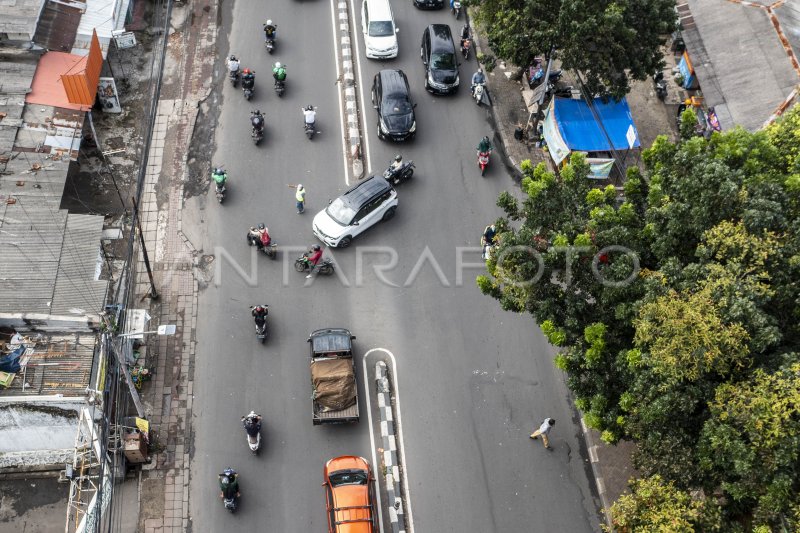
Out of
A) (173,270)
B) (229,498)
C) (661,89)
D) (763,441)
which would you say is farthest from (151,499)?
(661,89)

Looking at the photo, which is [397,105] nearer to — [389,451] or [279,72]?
[279,72]

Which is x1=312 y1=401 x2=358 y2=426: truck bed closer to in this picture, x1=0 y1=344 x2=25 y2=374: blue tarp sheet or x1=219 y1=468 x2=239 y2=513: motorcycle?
x1=219 y1=468 x2=239 y2=513: motorcycle

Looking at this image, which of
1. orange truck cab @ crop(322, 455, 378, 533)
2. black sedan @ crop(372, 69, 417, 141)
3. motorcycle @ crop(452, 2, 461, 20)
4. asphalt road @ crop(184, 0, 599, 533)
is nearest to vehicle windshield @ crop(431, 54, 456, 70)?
asphalt road @ crop(184, 0, 599, 533)

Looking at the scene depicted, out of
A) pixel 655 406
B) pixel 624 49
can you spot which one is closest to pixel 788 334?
pixel 655 406

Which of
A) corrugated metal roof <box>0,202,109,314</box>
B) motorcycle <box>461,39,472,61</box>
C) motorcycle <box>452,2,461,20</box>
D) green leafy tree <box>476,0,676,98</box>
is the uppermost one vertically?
motorcycle <box>452,2,461,20</box>

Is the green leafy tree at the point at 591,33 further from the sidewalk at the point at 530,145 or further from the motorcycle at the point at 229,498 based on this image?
the motorcycle at the point at 229,498

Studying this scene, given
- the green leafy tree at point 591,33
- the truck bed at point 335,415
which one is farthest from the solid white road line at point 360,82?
the truck bed at point 335,415
